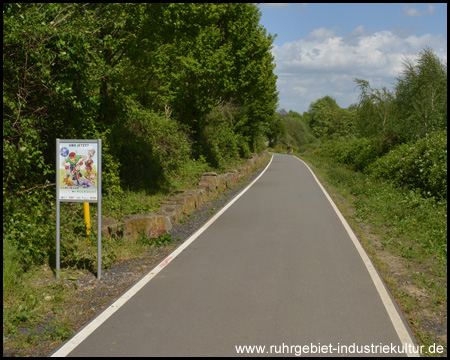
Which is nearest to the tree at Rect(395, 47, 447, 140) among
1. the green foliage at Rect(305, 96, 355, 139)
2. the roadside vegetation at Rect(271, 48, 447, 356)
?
the roadside vegetation at Rect(271, 48, 447, 356)

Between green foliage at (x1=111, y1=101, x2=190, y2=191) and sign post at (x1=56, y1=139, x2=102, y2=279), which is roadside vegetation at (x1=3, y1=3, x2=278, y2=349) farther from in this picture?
sign post at (x1=56, y1=139, x2=102, y2=279)

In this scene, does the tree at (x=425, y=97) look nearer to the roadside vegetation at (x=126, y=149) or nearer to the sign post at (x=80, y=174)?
the roadside vegetation at (x=126, y=149)

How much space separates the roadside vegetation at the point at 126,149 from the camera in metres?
7.40

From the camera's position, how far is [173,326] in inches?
221

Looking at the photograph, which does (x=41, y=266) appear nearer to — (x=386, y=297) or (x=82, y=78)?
(x=82, y=78)

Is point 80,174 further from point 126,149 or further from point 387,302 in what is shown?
point 126,149

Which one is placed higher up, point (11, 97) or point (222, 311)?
point (11, 97)

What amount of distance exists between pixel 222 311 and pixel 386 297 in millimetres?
2371

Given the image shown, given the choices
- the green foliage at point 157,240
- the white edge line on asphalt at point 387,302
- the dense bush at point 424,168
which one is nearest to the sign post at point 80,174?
the green foliage at point 157,240

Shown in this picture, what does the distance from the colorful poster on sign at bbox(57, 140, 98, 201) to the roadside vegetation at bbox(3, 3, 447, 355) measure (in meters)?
0.94

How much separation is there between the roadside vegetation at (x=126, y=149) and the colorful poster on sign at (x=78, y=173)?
0.94 m

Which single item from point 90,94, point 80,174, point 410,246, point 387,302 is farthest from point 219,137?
point 387,302

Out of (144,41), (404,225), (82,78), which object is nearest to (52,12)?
(82,78)

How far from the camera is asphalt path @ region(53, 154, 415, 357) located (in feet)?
16.7
